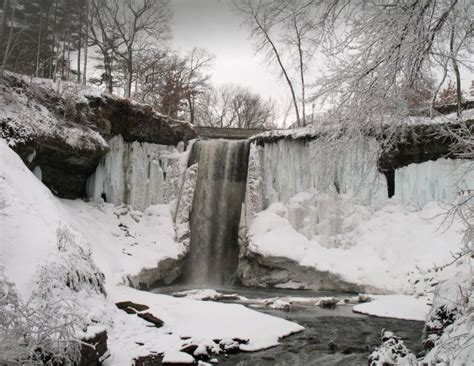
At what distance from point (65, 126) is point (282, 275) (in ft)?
29.5

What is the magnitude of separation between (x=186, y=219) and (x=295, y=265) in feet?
15.8

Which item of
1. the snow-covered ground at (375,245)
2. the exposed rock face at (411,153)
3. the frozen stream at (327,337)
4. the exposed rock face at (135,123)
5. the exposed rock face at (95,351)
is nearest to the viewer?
the exposed rock face at (95,351)

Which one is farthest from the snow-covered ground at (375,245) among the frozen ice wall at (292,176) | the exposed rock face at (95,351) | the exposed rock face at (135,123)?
the exposed rock face at (95,351)

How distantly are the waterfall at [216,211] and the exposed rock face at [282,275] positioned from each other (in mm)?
864

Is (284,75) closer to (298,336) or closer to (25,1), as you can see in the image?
(25,1)

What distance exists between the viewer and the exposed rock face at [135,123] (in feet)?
54.0

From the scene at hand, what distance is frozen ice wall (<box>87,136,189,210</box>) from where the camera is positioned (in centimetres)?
1706

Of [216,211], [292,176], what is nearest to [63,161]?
[216,211]

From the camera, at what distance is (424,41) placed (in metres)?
3.83

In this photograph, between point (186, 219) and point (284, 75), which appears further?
point (284, 75)

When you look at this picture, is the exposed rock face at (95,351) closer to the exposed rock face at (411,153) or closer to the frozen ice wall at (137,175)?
the frozen ice wall at (137,175)

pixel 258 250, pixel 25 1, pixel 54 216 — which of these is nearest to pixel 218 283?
pixel 258 250

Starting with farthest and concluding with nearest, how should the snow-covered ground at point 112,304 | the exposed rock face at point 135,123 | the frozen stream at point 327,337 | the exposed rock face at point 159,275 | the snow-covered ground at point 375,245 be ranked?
the exposed rock face at point 135,123 → the snow-covered ground at point 375,245 → the exposed rock face at point 159,275 → the frozen stream at point 327,337 → the snow-covered ground at point 112,304

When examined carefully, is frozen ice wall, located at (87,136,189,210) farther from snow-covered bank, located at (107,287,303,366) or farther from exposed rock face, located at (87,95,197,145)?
snow-covered bank, located at (107,287,303,366)
